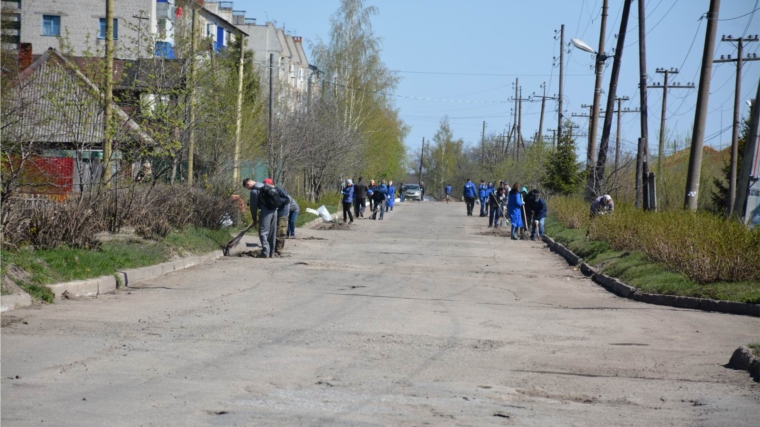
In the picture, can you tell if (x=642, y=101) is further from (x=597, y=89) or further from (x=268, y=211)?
(x=268, y=211)

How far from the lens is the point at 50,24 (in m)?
61.8

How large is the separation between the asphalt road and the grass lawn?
0.74 m

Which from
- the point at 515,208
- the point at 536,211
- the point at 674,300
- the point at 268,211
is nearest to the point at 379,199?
the point at 515,208

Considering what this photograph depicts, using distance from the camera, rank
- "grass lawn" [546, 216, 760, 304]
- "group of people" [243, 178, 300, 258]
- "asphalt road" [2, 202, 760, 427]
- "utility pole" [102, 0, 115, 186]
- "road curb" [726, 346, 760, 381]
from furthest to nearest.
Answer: "group of people" [243, 178, 300, 258] < "utility pole" [102, 0, 115, 186] < "grass lawn" [546, 216, 760, 304] < "road curb" [726, 346, 760, 381] < "asphalt road" [2, 202, 760, 427]

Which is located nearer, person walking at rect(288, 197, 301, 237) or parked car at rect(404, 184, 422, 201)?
person walking at rect(288, 197, 301, 237)

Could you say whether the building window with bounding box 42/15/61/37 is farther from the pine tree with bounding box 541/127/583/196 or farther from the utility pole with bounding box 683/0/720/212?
the utility pole with bounding box 683/0/720/212

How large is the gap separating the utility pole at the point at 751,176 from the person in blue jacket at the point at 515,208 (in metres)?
14.8

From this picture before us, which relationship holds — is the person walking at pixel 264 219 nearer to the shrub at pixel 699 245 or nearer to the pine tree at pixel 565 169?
the shrub at pixel 699 245

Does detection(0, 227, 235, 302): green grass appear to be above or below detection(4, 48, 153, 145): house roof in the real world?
below

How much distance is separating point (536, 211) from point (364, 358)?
957 inches

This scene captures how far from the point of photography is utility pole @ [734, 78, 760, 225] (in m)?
17.3

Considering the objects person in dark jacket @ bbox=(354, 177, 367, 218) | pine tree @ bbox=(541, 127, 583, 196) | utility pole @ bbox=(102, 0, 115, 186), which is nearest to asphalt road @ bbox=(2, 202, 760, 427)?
utility pole @ bbox=(102, 0, 115, 186)

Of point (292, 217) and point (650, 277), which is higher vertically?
point (292, 217)

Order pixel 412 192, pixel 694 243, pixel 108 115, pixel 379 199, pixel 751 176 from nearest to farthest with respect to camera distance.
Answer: pixel 694 243 < pixel 751 176 < pixel 108 115 < pixel 379 199 < pixel 412 192
